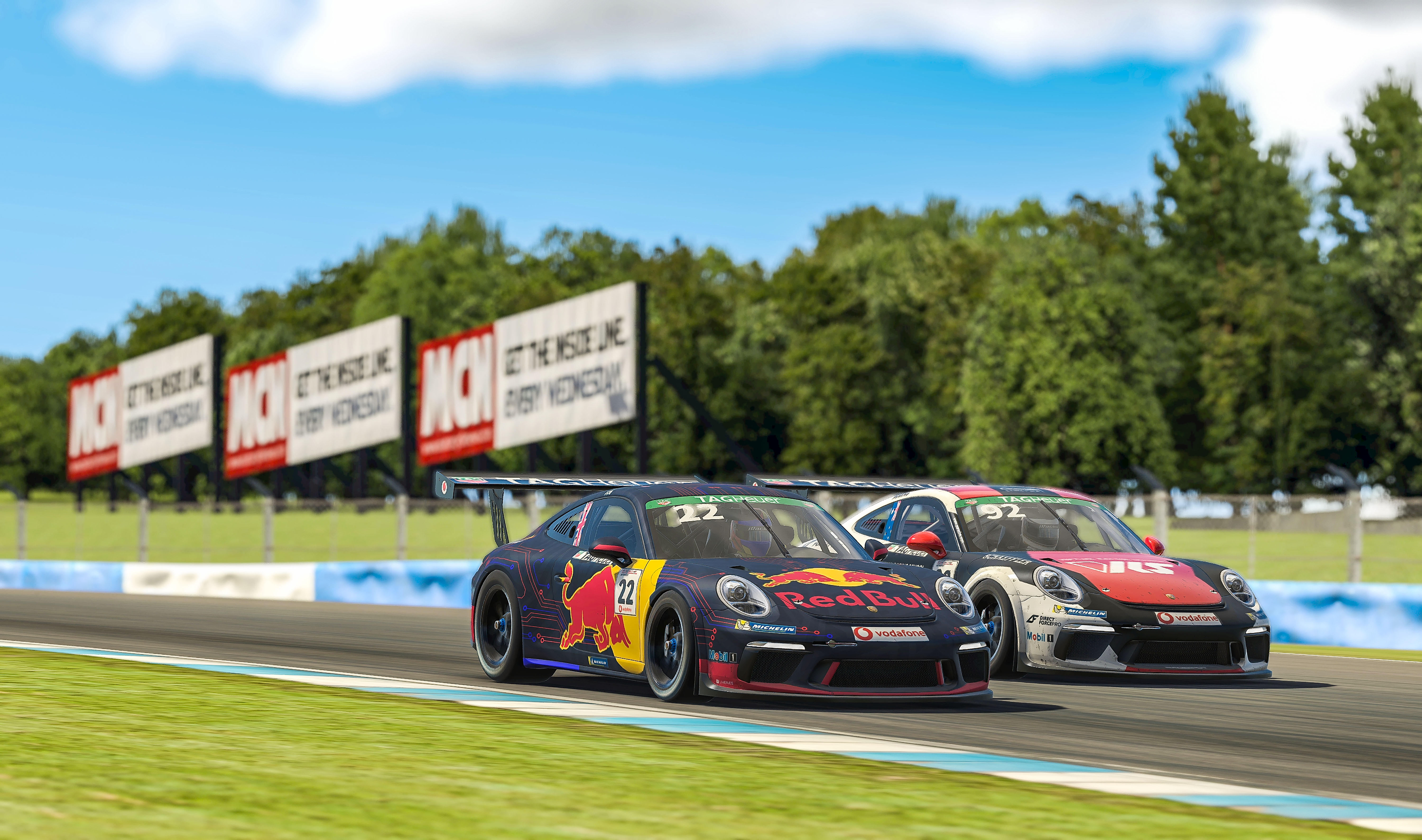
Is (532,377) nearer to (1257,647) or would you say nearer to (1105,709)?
(1257,647)

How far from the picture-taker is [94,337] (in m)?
141

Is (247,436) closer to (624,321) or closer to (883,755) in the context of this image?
(624,321)

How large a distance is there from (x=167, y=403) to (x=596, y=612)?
43987 mm

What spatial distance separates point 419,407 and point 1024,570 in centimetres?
3195

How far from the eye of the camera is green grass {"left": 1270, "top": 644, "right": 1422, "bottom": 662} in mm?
14789

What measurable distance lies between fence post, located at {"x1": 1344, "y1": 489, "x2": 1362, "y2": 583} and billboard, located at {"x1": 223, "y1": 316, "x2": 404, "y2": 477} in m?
26.8

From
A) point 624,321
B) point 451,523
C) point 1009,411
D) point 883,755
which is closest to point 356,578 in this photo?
point 624,321

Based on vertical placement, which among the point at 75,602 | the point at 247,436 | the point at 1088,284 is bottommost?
the point at 75,602

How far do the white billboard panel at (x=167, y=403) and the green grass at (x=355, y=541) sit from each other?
2254mm

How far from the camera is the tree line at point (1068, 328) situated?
216 feet

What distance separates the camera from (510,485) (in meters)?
11.1

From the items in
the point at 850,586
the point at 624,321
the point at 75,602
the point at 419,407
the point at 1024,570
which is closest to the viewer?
the point at 850,586

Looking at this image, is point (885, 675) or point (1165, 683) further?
point (1165, 683)

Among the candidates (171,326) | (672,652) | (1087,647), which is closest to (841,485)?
(1087,647)
